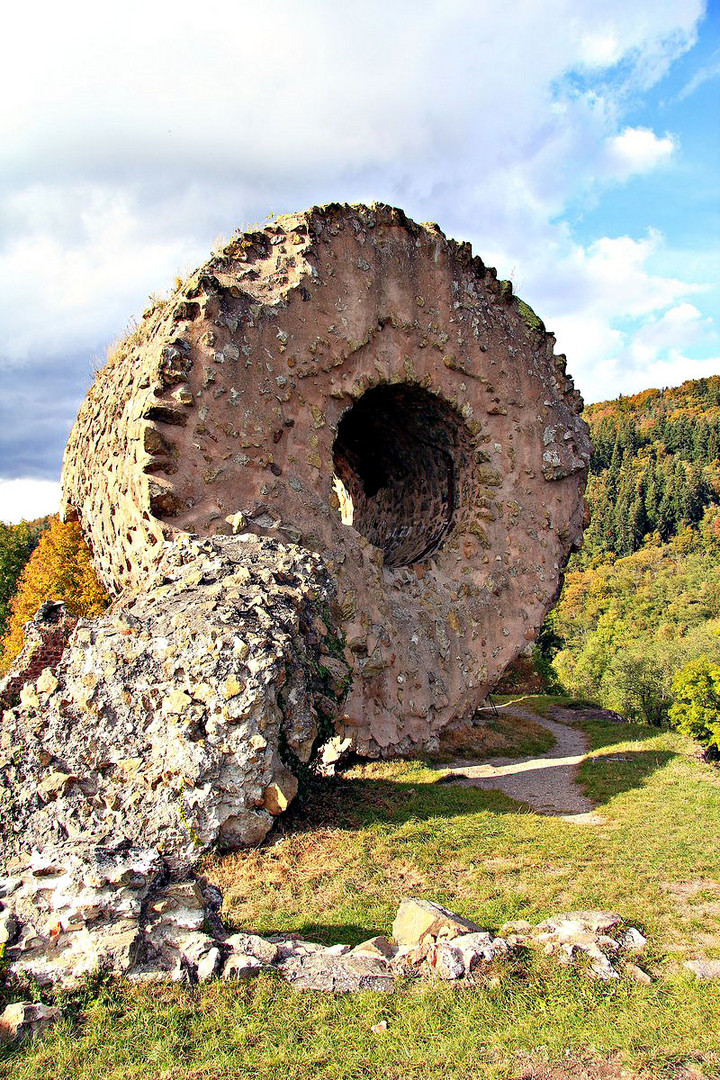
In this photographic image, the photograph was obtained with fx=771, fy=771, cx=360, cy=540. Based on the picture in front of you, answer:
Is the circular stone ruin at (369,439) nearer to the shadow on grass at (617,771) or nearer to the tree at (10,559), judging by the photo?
the shadow on grass at (617,771)

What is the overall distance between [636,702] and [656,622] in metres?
20.1

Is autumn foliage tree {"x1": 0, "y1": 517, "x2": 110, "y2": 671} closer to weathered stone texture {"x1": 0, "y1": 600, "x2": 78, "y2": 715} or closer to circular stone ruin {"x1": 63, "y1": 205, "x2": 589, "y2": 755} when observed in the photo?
circular stone ruin {"x1": 63, "y1": 205, "x2": 589, "y2": 755}

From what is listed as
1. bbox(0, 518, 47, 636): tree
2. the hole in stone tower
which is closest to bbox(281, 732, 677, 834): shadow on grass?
the hole in stone tower

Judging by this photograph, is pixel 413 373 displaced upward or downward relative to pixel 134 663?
upward

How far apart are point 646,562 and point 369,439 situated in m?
35.7

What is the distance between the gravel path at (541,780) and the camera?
6.74 metres

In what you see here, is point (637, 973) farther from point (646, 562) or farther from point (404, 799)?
point (646, 562)

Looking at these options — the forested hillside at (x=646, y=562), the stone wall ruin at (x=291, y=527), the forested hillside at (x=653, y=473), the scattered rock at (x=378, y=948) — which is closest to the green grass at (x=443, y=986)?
the scattered rock at (x=378, y=948)

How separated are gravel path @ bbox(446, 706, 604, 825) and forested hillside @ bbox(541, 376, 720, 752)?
223 inches

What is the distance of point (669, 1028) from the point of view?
9.48 ft

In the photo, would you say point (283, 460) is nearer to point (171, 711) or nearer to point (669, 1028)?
point (171, 711)

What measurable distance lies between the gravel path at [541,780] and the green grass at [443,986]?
306mm

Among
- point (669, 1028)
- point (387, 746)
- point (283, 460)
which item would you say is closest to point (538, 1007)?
point (669, 1028)

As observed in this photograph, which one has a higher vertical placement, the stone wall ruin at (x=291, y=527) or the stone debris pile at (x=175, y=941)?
the stone wall ruin at (x=291, y=527)
